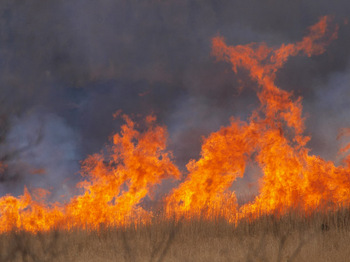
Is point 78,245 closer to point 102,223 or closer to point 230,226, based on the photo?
point 102,223

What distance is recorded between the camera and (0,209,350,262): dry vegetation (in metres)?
10.2

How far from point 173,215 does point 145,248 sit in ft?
10.6

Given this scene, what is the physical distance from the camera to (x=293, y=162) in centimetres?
1748

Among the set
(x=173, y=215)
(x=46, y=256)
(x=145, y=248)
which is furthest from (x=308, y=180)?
(x=46, y=256)

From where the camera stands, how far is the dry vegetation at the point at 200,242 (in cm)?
1016

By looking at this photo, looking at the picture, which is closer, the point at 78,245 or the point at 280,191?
the point at 78,245

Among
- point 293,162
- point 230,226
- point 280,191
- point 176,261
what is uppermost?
point 293,162

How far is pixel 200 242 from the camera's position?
12617 mm

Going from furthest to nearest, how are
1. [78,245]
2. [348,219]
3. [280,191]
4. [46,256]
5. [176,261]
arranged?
[280,191], [348,219], [78,245], [46,256], [176,261]

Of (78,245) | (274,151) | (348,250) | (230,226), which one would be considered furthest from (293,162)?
(78,245)

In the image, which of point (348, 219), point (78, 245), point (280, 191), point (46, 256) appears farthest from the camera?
point (280, 191)

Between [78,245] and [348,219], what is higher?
[348,219]

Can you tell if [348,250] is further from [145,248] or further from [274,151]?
[274,151]

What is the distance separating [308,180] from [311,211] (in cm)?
262
